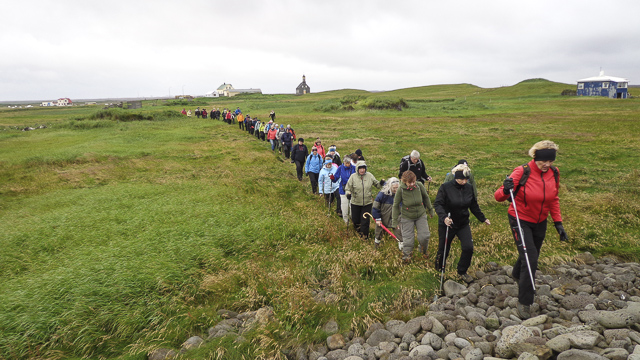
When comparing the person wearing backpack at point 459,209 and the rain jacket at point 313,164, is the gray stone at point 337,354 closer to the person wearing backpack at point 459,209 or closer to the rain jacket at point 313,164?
the person wearing backpack at point 459,209

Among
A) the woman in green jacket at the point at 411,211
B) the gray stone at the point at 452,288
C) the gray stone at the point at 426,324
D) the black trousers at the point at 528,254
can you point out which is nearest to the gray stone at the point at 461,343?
the gray stone at the point at 426,324

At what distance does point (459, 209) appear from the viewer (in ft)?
22.2

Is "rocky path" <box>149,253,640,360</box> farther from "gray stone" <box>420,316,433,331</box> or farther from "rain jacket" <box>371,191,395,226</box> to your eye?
"rain jacket" <box>371,191,395,226</box>

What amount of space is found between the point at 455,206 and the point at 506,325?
2323 mm

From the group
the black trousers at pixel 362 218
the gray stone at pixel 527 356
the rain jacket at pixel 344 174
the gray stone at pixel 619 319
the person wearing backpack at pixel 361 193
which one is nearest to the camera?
the gray stone at pixel 527 356

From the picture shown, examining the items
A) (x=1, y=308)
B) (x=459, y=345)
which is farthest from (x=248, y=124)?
(x=459, y=345)

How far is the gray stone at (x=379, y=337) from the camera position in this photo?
18.2 feet

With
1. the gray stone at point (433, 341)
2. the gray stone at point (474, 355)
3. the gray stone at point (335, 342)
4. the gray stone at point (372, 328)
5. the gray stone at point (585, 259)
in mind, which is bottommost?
the gray stone at point (335, 342)

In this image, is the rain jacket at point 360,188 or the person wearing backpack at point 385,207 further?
the rain jacket at point 360,188

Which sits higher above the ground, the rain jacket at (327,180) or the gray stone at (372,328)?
the rain jacket at (327,180)

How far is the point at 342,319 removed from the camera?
626 centimetres

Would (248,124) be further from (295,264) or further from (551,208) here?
(551,208)

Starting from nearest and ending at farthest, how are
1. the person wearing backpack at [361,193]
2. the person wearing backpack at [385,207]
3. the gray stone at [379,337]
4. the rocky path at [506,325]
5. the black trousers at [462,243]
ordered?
the rocky path at [506,325] → the gray stone at [379,337] → the black trousers at [462,243] → the person wearing backpack at [385,207] → the person wearing backpack at [361,193]

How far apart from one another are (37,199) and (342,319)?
13428mm
